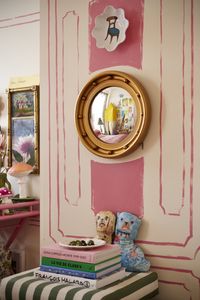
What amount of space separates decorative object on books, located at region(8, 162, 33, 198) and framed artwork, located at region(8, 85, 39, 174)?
0.10 meters

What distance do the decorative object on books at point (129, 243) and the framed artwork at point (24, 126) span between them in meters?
1.12

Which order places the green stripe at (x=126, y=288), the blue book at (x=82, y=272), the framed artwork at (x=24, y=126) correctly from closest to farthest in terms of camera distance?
the green stripe at (x=126, y=288)
the blue book at (x=82, y=272)
the framed artwork at (x=24, y=126)

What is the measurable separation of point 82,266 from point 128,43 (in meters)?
1.31

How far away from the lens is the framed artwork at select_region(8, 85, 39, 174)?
3.54 metres

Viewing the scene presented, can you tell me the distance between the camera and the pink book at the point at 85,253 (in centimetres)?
231

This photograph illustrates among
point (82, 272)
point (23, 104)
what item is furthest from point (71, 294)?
point (23, 104)

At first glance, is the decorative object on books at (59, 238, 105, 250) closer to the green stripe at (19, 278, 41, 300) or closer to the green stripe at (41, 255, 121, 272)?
the green stripe at (41, 255, 121, 272)

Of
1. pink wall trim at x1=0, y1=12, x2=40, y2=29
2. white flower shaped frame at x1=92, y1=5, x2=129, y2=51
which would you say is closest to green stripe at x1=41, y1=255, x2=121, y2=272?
white flower shaped frame at x1=92, y1=5, x2=129, y2=51

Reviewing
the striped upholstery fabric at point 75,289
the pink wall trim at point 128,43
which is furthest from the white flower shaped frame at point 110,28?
the striped upholstery fabric at point 75,289

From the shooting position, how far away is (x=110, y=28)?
2691 millimetres

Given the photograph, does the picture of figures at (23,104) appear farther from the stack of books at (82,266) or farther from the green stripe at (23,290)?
the green stripe at (23,290)

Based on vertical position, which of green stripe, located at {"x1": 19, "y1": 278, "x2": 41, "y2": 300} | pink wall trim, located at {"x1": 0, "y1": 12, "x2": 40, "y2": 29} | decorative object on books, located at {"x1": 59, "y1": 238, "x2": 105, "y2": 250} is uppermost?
pink wall trim, located at {"x1": 0, "y1": 12, "x2": 40, "y2": 29}

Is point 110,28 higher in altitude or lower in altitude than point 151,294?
higher

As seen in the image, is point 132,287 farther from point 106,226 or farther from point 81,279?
point 106,226
